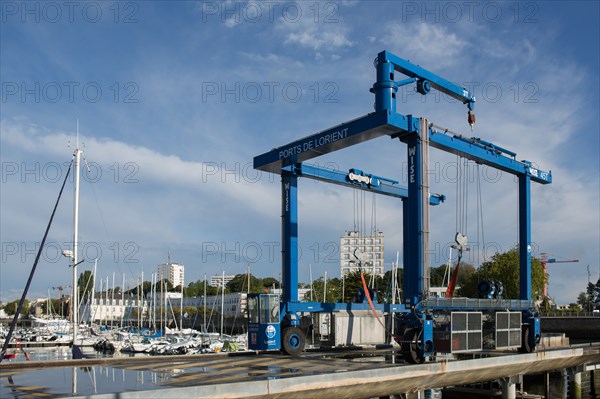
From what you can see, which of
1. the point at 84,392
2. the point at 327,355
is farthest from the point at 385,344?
the point at 84,392

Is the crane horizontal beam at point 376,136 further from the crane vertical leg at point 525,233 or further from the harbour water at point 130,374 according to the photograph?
the harbour water at point 130,374

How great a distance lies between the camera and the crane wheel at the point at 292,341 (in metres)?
24.2

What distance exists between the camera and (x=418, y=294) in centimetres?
2120

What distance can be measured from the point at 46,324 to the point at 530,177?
9856 cm

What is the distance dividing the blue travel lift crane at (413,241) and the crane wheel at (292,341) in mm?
40

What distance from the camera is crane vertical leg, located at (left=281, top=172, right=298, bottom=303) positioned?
2612 centimetres

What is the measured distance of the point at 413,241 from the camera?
2189 centimetres

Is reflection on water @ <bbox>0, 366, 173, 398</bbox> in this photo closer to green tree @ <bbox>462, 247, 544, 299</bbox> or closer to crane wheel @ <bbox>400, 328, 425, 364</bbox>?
crane wheel @ <bbox>400, 328, 425, 364</bbox>

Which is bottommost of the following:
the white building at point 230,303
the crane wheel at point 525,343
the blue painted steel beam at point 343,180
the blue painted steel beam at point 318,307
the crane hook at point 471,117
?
the white building at point 230,303

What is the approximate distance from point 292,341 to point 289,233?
4.75 meters

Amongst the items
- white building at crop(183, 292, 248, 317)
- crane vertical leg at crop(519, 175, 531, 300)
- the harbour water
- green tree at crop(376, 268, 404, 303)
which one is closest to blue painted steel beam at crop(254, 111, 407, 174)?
the harbour water

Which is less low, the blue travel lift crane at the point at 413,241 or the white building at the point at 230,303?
the blue travel lift crane at the point at 413,241

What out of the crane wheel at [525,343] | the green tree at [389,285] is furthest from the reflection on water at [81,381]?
the green tree at [389,285]

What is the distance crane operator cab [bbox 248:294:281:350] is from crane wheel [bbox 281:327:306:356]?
284mm
